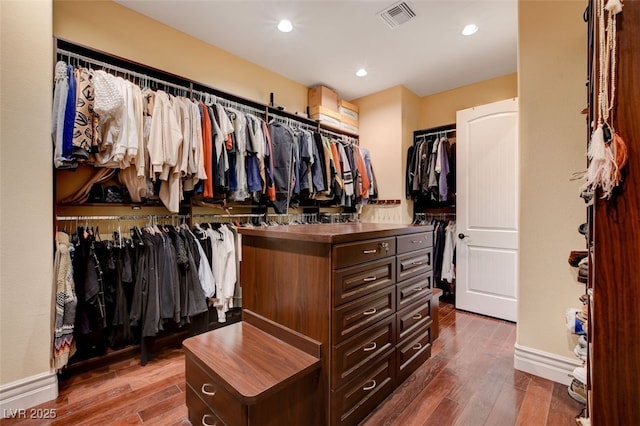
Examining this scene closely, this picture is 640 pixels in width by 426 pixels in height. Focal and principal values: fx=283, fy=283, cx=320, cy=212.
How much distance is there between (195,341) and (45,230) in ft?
3.71

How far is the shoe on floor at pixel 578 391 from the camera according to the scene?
1570mm

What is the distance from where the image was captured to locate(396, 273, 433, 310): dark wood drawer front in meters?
1.75

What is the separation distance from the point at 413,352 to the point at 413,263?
0.61 metres

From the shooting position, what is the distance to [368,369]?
1508mm

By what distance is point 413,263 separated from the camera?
1873 millimetres

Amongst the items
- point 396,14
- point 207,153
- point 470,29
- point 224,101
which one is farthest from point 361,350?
point 470,29

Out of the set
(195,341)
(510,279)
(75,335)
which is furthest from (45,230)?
(510,279)

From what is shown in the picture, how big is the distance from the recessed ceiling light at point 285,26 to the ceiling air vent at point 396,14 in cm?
79

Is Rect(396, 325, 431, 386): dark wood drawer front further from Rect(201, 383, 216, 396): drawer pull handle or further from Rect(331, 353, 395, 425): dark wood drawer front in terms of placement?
Rect(201, 383, 216, 396): drawer pull handle

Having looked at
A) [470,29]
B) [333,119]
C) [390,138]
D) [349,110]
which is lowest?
[390,138]

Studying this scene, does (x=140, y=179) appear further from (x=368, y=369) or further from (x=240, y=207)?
(x=368, y=369)

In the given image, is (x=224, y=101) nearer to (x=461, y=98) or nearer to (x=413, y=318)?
(x=413, y=318)

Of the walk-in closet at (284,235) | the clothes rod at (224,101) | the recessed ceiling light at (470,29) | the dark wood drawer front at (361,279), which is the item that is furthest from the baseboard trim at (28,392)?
the recessed ceiling light at (470,29)

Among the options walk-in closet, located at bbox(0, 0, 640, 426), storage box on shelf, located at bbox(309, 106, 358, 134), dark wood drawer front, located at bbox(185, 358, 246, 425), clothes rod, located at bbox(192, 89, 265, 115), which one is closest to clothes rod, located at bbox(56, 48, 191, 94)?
walk-in closet, located at bbox(0, 0, 640, 426)
